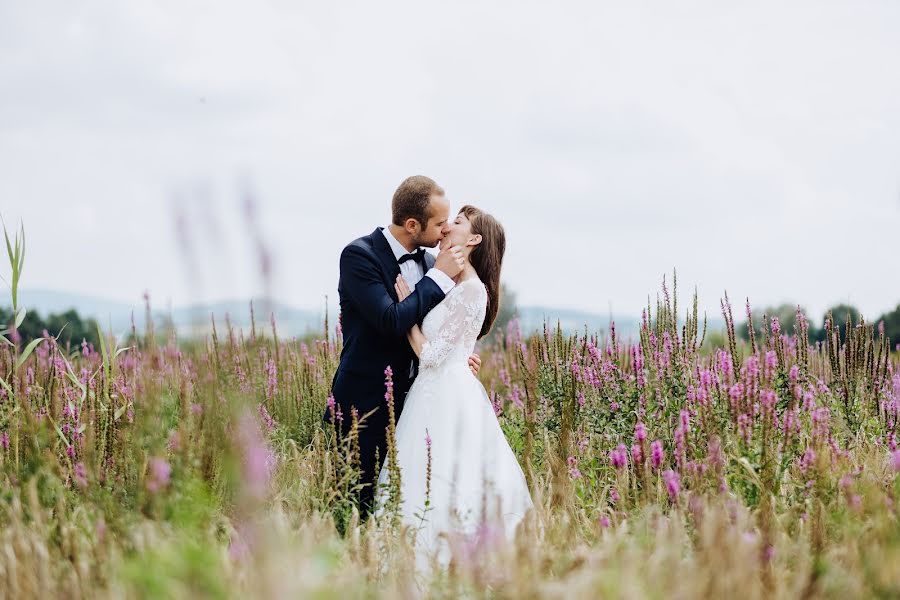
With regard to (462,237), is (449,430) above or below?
below

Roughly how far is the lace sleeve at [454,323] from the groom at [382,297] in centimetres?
7

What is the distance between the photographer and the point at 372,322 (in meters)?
3.80

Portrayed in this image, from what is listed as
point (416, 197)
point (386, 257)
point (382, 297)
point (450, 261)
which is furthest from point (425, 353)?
point (416, 197)

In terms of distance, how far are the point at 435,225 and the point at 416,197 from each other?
0.54 ft

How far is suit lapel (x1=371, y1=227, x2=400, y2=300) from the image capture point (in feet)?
13.1

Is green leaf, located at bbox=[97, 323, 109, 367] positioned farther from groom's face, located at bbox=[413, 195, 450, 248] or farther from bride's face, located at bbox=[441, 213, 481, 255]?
bride's face, located at bbox=[441, 213, 481, 255]

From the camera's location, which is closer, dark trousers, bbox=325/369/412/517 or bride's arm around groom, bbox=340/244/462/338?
bride's arm around groom, bbox=340/244/462/338

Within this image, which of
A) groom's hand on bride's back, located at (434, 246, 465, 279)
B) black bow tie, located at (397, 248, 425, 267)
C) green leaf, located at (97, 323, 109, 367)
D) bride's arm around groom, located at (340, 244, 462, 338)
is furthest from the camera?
green leaf, located at (97, 323, 109, 367)

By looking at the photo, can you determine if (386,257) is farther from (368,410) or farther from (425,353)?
(368,410)

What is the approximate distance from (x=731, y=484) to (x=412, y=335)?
1596mm

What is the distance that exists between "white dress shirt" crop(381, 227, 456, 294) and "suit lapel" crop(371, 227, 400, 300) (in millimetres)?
21

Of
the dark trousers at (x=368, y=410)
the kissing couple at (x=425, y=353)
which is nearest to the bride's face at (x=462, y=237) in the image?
the kissing couple at (x=425, y=353)

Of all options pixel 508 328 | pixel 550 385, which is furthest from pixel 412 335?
pixel 508 328

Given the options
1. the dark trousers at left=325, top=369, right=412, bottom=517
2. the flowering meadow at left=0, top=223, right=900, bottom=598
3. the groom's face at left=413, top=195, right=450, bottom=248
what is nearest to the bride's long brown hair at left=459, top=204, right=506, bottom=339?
the groom's face at left=413, top=195, right=450, bottom=248
